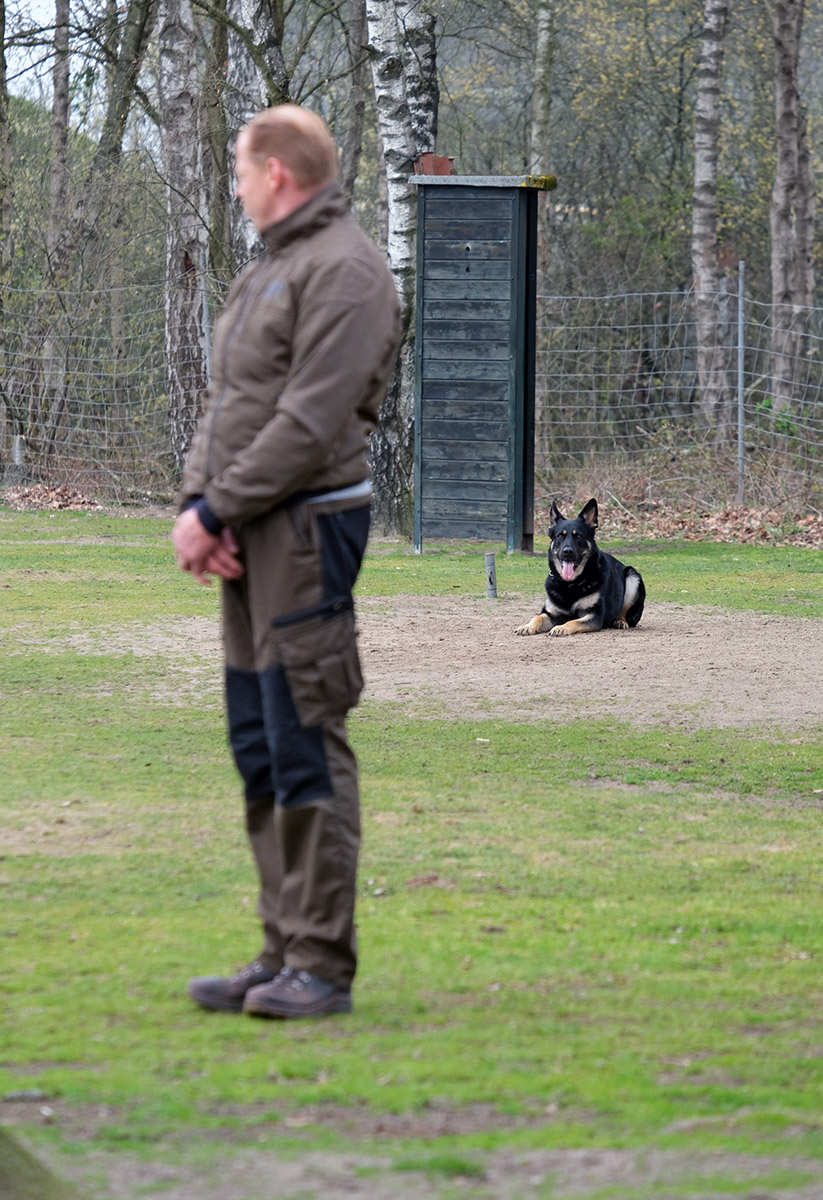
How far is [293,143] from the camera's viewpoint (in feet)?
12.1

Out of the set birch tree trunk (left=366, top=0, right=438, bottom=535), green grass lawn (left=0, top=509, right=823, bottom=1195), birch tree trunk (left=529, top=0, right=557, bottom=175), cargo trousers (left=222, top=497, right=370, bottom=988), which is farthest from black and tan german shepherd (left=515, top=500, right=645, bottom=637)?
birch tree trunk (left=529, top=0, right=557, bottom=175)

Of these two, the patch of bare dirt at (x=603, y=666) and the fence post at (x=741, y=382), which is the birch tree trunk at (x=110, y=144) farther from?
the patch of bare dirt at (x=603, y=666)

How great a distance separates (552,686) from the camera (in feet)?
29.2

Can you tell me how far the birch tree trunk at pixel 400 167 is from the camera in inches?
622

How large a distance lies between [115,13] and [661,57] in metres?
11.2

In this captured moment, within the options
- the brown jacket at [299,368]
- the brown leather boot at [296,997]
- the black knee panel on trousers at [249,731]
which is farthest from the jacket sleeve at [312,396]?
the brown leather boot at [296,997]

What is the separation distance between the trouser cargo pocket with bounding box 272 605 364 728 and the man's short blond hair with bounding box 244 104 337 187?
3.44 ft

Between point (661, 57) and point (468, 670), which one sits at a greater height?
point (661, 57)

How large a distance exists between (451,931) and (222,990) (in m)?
0.89

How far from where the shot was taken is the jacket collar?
3.72 metres

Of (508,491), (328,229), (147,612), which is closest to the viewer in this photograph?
(328,229)

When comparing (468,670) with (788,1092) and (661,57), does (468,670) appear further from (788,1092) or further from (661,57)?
(661,57)

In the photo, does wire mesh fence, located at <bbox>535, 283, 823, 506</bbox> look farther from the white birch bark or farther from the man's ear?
the man's ear

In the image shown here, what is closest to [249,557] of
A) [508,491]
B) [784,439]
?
[508,491]
